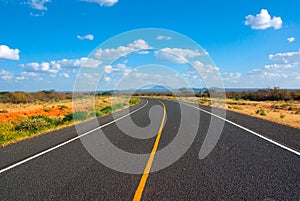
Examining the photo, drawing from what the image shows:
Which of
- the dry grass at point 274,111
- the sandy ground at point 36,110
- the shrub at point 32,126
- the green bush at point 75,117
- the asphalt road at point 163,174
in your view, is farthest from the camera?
the sandy ground at point 36,110

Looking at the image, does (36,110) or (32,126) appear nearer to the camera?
(32,126)

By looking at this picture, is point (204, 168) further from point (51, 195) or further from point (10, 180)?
point (10, 180)

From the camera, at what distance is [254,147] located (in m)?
8.49

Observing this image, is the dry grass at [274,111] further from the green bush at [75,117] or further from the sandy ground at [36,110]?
the sandy ground at [36,110]

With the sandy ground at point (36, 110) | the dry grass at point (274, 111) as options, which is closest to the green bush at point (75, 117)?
the sandy ground at point (36, 110)

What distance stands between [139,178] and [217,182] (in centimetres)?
156

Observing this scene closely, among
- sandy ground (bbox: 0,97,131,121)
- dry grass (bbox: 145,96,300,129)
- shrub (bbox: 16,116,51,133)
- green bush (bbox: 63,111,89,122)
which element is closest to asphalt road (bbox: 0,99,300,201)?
shrub (bbox: 16,116,51,133)

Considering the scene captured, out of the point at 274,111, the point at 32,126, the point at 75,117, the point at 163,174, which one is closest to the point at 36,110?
the point at 75,117

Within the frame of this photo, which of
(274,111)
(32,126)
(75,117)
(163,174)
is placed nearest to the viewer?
(163,174)

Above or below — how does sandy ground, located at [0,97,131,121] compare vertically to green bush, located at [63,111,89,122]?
below

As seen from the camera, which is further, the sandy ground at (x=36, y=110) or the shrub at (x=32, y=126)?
the sandy ground at (x=36, y=110)

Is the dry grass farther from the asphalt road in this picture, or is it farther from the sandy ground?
the sandy ground

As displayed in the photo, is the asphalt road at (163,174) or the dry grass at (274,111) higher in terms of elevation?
the asphalt road at (163,174)

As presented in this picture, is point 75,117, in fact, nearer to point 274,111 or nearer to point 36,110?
point 36,110
